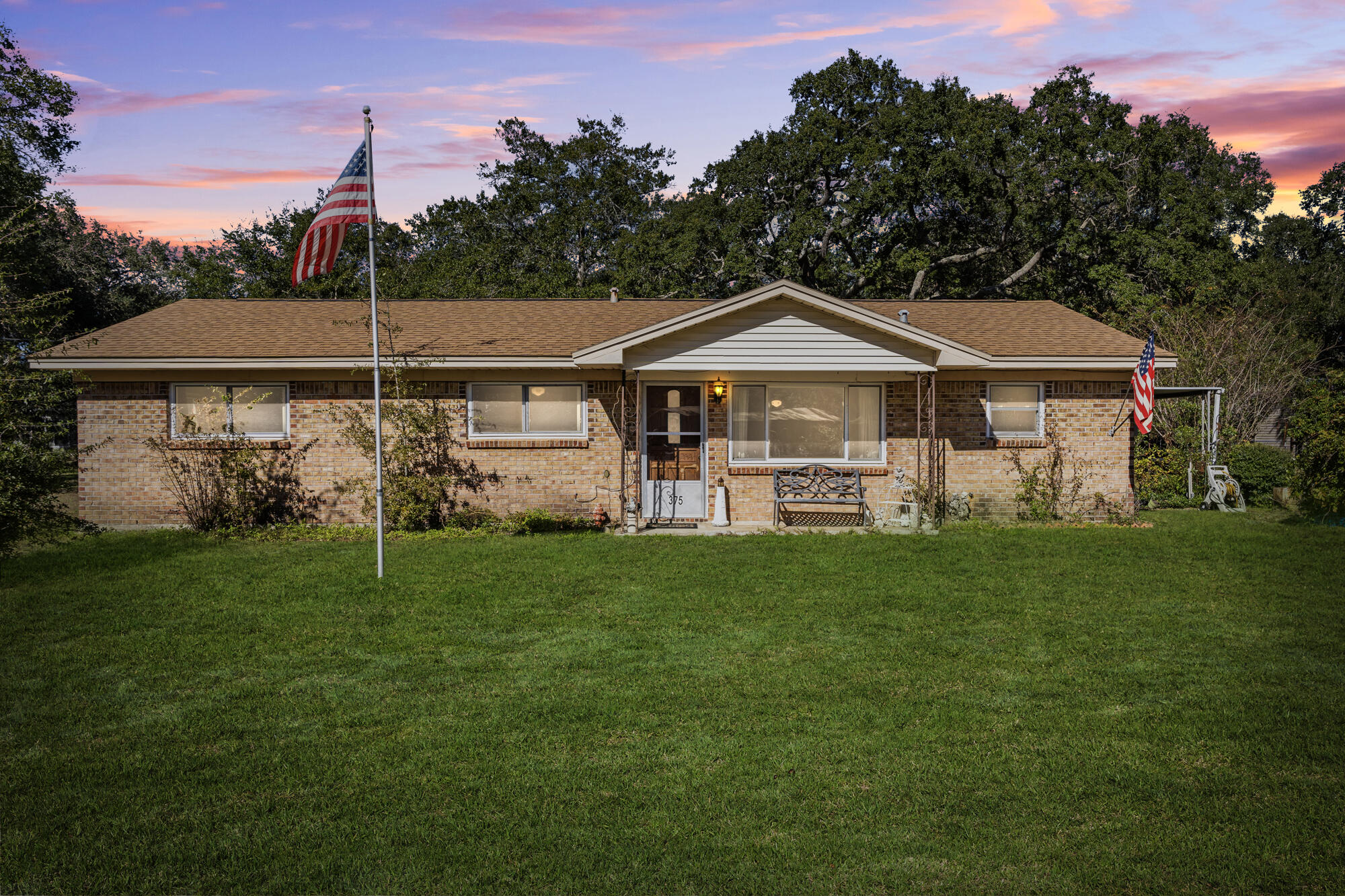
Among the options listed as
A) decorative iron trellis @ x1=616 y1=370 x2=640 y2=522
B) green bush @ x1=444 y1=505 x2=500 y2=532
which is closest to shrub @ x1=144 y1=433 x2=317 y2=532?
green bush @ x1=444 y1=505 x2=500 y2=532

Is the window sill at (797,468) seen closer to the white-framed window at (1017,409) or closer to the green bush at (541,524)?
the white-framed window at (1017,409)

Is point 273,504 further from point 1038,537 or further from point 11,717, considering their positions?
point 1038,537

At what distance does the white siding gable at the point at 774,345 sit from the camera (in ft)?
46.3

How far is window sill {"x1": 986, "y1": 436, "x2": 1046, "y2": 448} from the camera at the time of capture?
1540cm

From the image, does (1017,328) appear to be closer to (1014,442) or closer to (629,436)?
(1014,442)

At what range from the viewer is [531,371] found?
14812 mm

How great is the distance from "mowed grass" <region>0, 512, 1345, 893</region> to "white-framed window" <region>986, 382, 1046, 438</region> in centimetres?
539

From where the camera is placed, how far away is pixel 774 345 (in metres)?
14.2

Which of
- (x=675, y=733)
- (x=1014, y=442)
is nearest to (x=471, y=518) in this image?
(x=1014, y=442)

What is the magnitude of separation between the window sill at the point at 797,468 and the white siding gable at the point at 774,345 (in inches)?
71.4

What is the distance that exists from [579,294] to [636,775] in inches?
1218

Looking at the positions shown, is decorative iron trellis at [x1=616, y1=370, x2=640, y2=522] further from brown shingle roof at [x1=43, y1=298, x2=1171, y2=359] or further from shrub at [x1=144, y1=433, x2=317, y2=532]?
shrub at [x1=144, y1=433, x2=317, y2=532]

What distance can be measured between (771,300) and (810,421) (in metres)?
2.48

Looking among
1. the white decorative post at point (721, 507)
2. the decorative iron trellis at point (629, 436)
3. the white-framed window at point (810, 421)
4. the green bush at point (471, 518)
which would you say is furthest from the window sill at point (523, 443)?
the white-framed window at point (810, 421)
